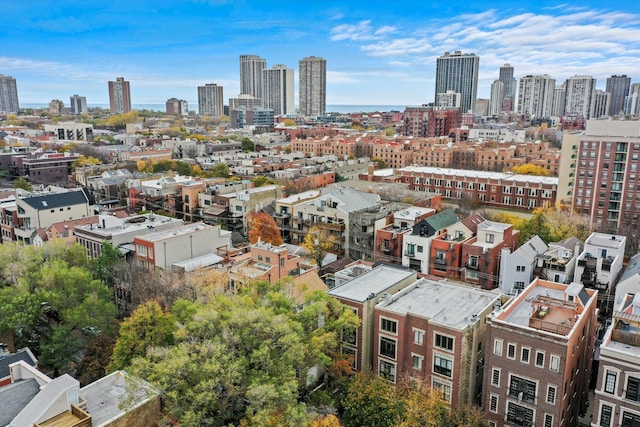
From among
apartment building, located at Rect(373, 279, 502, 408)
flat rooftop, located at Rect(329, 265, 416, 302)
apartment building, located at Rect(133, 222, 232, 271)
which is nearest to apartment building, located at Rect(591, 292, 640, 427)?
apartment building, located at Rect(373, 279, 502, 408)

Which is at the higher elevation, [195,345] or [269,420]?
[195,345]

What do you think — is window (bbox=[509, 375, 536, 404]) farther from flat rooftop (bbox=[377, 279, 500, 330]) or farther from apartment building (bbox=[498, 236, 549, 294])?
apartment building (bbox=[498, 236, 549, 294])

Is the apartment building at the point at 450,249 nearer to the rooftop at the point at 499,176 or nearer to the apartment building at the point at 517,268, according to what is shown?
the apartment building at the point at 517,268

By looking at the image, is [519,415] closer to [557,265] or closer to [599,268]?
[557,265]

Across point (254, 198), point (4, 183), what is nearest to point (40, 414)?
point (254, 198)

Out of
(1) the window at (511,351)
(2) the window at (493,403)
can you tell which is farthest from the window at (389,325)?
(1) the window at (511,351)

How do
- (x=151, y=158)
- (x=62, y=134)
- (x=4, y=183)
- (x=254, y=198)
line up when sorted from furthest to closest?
(x=62, y=134) → (x=151, y=158) → (x=4, y=183) → (x=254, y=198)

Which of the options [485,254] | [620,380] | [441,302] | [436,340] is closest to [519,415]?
[620,380]

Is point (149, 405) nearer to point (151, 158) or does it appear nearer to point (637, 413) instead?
point (637, 413)
